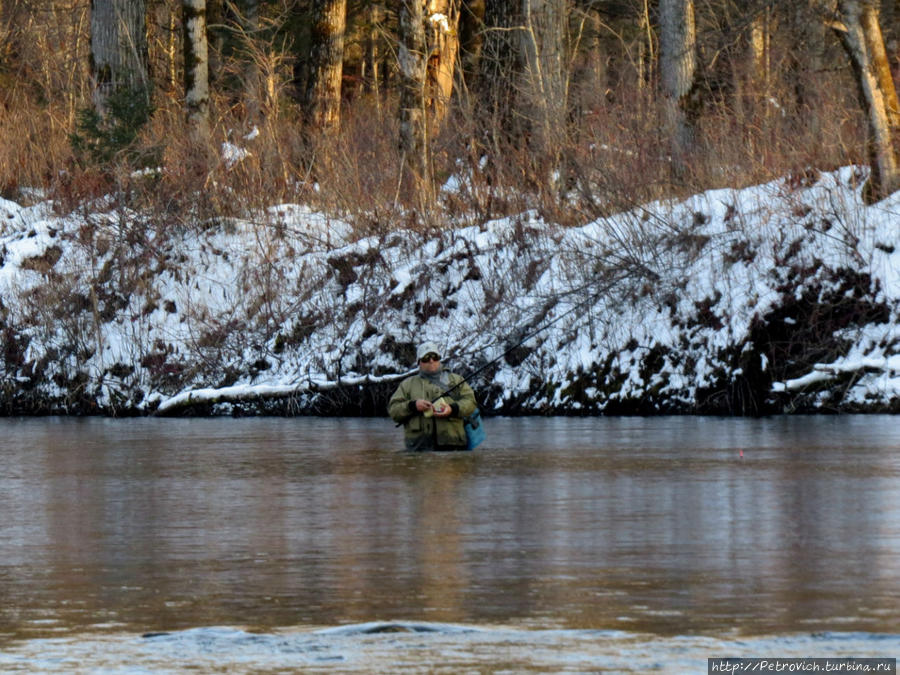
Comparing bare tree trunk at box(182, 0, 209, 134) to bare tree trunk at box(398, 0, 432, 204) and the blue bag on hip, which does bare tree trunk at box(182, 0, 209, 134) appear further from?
the blue bag on hip

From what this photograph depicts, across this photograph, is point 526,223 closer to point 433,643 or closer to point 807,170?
point 807,170

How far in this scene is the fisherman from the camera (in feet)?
52.7

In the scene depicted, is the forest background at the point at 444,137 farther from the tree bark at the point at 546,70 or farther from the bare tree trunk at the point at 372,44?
the bare tree trunk at the point at 372,44

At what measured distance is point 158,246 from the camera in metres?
26.0

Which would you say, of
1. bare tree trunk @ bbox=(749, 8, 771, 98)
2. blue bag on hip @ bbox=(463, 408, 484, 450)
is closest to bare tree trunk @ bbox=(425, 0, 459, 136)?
bare tree trunk @ bbox=(749, 8, 771, 98)

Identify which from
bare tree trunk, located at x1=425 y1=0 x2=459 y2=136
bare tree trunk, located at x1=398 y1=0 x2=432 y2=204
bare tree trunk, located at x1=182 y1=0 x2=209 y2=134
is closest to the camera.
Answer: bare tree trunk, located at x1=398 y1=0 x2=432 y2=204

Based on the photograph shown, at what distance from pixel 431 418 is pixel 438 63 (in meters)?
12.5

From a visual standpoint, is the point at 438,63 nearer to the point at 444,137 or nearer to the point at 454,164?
the point at 444,137

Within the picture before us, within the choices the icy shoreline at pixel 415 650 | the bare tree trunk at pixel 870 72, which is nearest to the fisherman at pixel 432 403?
the bare tree trunk at pixel 870 72

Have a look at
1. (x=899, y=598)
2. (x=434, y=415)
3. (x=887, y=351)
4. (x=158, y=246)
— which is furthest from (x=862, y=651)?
(x=158, y=246)

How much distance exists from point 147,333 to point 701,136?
8182 mm

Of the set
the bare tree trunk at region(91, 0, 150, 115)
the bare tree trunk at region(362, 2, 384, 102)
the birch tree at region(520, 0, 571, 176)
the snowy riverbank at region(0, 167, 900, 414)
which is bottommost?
the snowy riverbank at region(0, 167, 900, 414)

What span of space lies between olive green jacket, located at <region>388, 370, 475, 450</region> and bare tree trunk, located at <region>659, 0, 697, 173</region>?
964 cm

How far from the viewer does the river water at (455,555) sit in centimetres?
715
